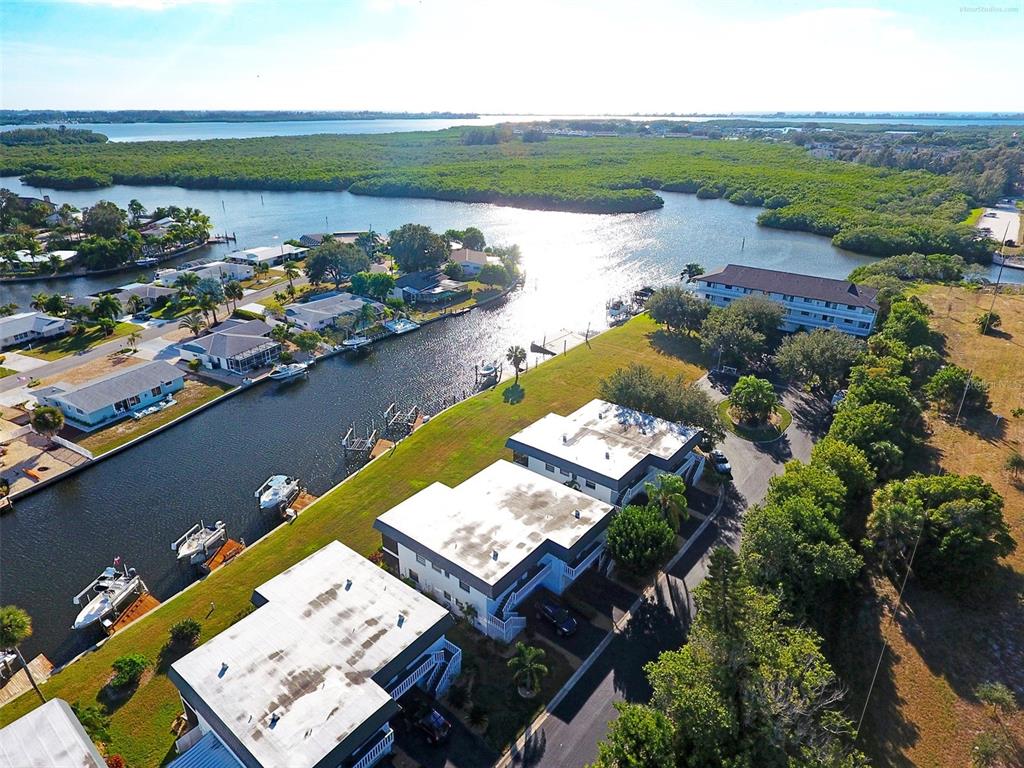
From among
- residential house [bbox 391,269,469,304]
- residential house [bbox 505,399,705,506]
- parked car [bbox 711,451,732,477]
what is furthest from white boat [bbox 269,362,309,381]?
parked car [bbox 711,451,732,477]

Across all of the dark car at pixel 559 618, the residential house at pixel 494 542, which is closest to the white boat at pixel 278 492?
the residential house at pixel 494 542

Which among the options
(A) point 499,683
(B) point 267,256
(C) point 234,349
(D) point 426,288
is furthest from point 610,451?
(B) point 267,256

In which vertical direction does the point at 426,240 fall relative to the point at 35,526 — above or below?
above

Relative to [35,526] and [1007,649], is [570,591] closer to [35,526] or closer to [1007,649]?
[1007,649]

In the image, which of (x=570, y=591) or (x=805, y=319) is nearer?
(x=570, y=591)

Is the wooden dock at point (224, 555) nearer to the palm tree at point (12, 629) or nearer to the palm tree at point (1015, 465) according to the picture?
the palm tree at point (12, 629)

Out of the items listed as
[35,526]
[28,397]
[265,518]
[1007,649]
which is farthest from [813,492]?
[28,397]

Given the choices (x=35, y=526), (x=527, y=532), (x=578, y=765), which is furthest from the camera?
(x=35, y=526)

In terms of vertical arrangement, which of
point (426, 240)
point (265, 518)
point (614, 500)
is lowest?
point (265, 518)
